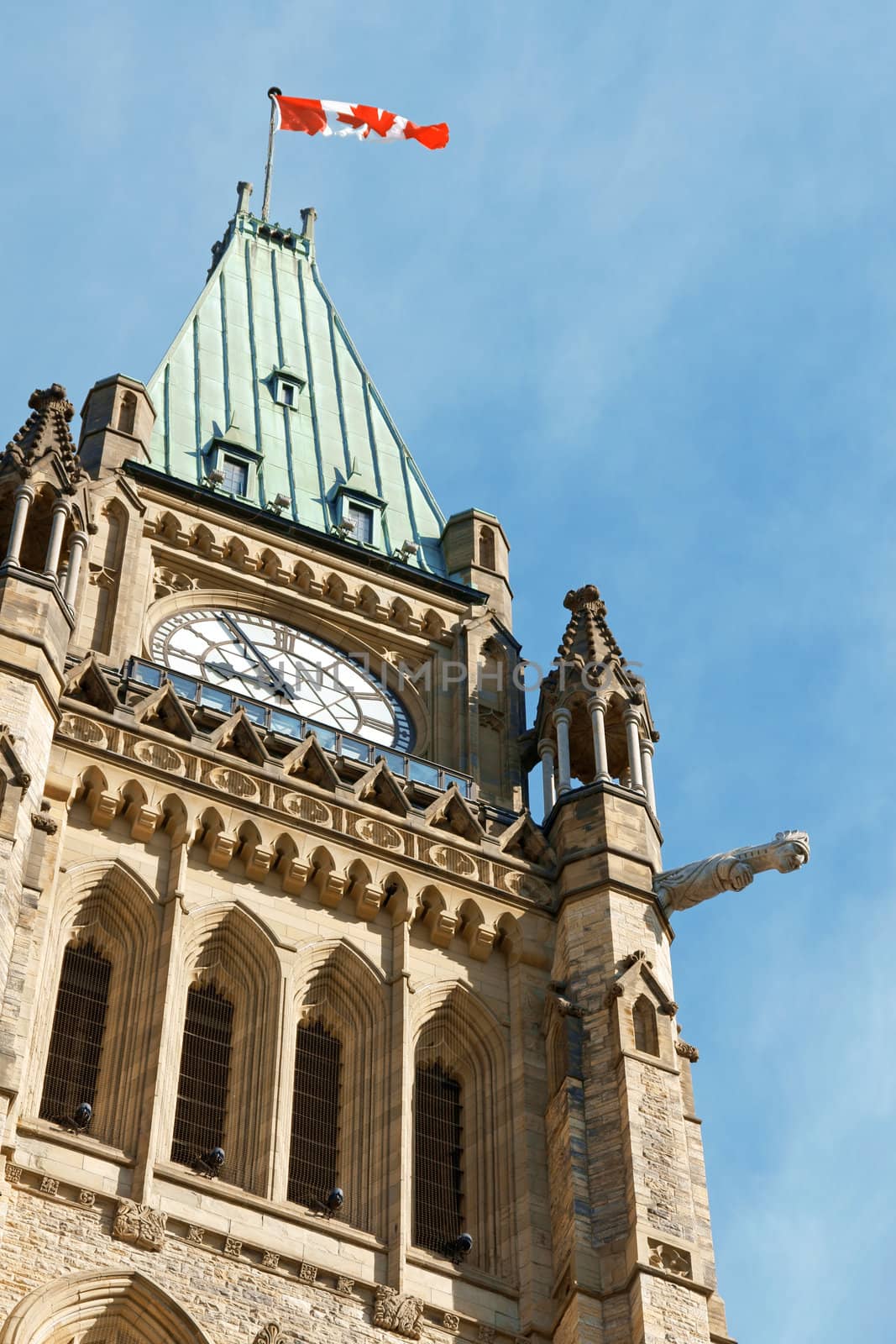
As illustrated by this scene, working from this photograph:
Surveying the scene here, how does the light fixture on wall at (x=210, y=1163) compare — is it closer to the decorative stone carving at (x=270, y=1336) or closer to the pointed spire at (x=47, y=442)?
the decorative stone carving at (x=270, y=1336)

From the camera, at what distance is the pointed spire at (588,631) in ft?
152

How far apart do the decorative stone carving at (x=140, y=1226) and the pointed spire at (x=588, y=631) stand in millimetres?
13254

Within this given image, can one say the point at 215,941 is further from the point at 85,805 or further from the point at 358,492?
the point at 358,492

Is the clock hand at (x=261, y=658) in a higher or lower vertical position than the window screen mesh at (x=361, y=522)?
lower

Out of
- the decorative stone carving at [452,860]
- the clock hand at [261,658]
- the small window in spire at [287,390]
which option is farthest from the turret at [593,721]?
the small window in spire at [287,390]

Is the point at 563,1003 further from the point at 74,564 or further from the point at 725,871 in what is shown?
the point at 74,564

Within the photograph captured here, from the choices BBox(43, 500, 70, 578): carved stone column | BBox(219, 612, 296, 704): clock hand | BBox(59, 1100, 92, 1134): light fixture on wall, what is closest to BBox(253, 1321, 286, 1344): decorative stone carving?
BBox(59, 1100, 92, 1134): light fixture on wall

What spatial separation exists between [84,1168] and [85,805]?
6.07m

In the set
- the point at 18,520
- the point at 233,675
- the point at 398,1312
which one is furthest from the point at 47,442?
the point at 398,1312

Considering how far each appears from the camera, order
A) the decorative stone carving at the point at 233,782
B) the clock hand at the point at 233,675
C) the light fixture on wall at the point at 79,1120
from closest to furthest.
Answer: the light fixture on wall at the point at 79,1120 < the decorative stone carving at the point at 233,782 < the clock hand at the point at 233,675

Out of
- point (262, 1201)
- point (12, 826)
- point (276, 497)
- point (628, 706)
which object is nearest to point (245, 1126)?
point (262, 1201)

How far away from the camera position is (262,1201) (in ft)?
120

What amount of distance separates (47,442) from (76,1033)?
A: 915 centimetres

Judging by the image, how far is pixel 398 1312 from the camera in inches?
1407
